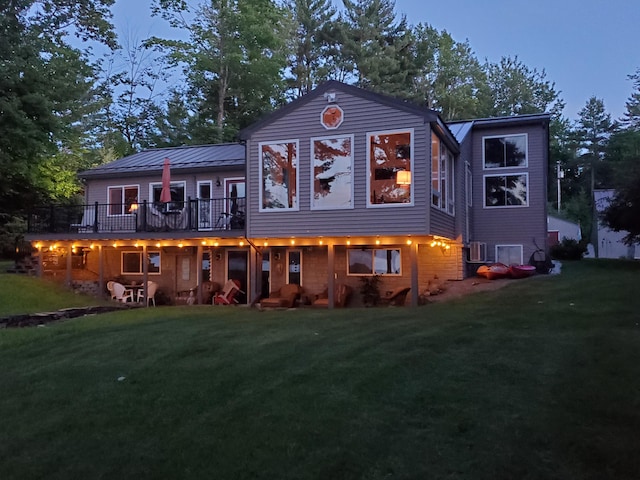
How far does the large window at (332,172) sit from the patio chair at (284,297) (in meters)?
3.09

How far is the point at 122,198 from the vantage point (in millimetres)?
19938

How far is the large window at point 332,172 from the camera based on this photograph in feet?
44.8

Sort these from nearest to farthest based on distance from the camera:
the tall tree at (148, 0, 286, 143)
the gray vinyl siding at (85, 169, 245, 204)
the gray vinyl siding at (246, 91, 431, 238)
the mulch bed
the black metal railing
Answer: the mulch bed
the gray vinyl siding at (246, 91, 431, 238)
the black metal railing
the gray vinyl siding at (85, 169, 245, 204)
the tall tree at (148, 0, 286, 143)

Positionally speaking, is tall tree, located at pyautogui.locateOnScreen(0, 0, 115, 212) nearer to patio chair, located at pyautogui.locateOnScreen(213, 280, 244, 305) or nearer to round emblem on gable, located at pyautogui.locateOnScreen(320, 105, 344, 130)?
patio chair, located at pyautogui.locateOnScreen(213, 280, 244, 305)

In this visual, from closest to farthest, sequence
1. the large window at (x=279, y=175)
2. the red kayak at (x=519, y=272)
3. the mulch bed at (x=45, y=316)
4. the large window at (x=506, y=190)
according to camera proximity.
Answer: the mulch bed at (x=45, y=316) < the large window at (x=279, y=175) < the red kayak at (x=519, y=272) < the large window at (x=506, y=190)

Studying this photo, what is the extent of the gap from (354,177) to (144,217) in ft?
25.0

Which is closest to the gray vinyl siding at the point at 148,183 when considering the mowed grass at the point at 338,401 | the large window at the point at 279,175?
the large window at the point at 279,175

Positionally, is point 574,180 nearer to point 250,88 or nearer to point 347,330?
point 250,88

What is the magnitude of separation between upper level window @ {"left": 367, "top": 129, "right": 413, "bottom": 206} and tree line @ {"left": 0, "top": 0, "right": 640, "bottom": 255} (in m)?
8.94

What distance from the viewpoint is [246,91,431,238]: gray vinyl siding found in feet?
42.4

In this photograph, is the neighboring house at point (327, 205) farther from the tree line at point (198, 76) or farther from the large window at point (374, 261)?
the tree line at point (198, 76)

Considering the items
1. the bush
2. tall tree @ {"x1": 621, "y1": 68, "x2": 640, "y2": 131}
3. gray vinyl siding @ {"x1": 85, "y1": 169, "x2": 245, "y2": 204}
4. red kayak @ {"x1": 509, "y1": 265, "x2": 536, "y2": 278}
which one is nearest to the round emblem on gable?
gray vinyl siding @ {"x1": 85, "y1": 169, "x2": 245, "y2": 204}

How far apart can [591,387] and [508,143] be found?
14.2 meters

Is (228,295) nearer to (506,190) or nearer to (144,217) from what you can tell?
(144,217)
